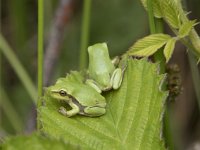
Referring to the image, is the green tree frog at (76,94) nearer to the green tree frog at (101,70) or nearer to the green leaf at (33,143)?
the green tree frog at (101,70)

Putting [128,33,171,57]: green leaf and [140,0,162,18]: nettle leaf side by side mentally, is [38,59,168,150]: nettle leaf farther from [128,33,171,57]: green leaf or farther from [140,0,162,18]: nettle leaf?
[140,0,162,18]: nettle leaf

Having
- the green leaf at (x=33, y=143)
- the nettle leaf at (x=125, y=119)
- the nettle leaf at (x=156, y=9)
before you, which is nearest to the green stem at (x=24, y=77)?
the nettle leaf at (x=125, y=119)

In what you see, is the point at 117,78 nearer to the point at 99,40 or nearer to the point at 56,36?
the point at 56,36

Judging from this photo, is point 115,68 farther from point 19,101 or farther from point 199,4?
point 19,101

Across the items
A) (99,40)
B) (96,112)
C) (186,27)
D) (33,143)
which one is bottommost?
(99,40)

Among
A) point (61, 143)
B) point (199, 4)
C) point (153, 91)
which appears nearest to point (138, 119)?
point (153, 91)

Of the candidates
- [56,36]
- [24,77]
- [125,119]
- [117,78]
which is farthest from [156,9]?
[56,36]
